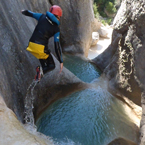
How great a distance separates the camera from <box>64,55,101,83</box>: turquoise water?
6.61 m

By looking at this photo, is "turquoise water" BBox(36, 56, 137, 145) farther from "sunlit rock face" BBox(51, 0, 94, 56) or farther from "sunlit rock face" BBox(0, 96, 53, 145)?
"sunlit rock face" BBox(51, 0, 94, 56)

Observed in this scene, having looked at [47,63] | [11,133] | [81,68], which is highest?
[11,133]

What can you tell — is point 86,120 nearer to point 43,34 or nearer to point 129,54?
point 43,34

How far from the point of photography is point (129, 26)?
16.2 feet

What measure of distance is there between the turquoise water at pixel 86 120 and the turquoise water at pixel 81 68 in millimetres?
1411

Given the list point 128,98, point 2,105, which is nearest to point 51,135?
point 2,105

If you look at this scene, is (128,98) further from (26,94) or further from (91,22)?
(91,22)

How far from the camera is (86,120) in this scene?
398 cm

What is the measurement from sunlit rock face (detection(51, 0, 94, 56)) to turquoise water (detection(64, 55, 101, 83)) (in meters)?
0.72

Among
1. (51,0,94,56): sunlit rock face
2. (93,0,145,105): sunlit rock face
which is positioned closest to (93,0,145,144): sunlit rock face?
(93,0,145,105): sunlit rock face

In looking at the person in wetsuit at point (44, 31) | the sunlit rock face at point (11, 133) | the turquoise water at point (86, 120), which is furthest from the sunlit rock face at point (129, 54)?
the sunlit rock face at point (11, 133)

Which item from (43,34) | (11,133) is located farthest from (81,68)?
(11,133)

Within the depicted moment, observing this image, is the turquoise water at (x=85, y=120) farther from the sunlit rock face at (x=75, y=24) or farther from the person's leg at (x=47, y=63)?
the sunlit rock face at (x=75, y=24)

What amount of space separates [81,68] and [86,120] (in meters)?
3.36
